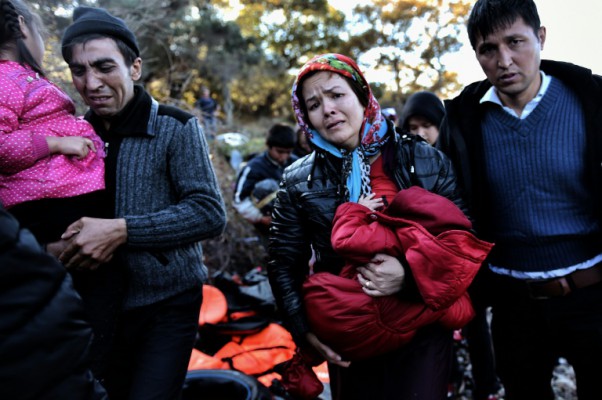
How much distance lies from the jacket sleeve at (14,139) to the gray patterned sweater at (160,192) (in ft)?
1.09

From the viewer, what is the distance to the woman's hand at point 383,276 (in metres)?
1.58

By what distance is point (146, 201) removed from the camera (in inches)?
72.2

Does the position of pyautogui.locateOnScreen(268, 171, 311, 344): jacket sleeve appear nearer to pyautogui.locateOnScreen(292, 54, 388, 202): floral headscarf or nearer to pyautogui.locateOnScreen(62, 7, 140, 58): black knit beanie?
pyautogui.locateOnScreen(292, 54, 388, 202): floral headscarf

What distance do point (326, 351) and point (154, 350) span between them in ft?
2.40

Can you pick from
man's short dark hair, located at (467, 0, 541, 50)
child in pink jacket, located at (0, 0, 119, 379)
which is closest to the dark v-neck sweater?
man's short dark hair, located at (467, 0, 541, 50)

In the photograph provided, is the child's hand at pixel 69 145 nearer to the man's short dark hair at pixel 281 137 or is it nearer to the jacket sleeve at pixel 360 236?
the jacket sleeve at pixel 360 236

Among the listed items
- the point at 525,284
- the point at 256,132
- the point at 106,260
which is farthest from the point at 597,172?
the point at 256,132

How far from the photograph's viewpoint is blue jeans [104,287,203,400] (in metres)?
1.76

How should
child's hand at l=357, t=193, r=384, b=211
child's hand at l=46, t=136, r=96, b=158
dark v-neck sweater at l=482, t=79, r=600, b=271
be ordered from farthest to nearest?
dark v-neck sweater at l=482, t=79, r=600, b=271 < child's hand at l=357, t=193, r=384, b=211 < child's hand at l=46, t=136, r=96, b=158

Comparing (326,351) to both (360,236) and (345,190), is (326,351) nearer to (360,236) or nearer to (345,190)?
(360,236)

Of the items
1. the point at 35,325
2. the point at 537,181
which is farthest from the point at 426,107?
the point at 35,325

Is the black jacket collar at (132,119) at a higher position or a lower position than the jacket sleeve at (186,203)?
higher

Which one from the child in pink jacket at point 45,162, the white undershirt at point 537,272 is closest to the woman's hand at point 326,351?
the child in pink jacket at point 45,162

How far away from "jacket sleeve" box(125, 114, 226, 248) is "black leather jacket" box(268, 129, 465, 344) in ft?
1.00
